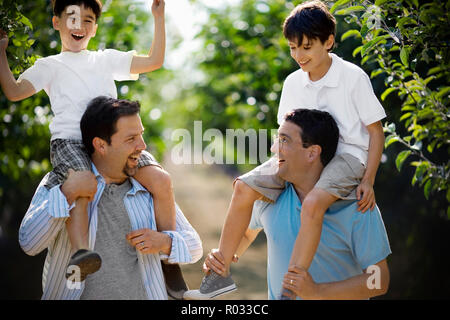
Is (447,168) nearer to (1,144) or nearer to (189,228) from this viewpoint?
(189,228)

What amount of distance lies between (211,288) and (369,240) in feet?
2.67

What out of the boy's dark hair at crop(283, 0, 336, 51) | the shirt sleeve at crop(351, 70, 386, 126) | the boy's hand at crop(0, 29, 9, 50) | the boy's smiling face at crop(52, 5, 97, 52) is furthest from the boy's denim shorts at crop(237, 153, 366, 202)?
the boy's hand at crop(0, 29, 9, 50)

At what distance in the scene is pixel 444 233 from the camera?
6.12 metres

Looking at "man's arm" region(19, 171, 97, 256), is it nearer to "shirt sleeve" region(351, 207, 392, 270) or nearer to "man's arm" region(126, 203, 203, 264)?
"man's arm" region(126, 203, 203, 264)

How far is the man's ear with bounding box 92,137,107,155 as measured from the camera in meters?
3.14

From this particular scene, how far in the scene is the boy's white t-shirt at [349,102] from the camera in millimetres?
3260

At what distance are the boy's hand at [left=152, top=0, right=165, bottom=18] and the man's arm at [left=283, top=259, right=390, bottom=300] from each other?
1.42 meters

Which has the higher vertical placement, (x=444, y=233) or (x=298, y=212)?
(x=298, y=212)

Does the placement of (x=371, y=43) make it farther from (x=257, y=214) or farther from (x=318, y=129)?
(x=257, y=214)

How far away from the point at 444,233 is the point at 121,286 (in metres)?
3.96

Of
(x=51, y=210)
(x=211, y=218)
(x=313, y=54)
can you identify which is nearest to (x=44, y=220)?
(x=51, y=210)

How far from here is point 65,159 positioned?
10.1ft

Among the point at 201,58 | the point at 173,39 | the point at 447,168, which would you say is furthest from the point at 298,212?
the point at 173,39
